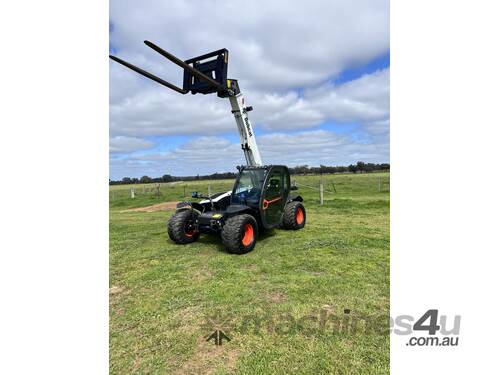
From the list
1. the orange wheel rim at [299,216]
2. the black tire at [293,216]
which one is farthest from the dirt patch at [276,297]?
the orange wheel rim at [299,216]

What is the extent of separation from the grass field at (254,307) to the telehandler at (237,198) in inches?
15.2

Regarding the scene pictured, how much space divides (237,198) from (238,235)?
125cm

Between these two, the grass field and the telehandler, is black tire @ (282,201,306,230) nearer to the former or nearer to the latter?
the telehandler

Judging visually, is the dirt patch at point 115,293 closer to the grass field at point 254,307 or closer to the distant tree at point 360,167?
the grass field at point 254,307

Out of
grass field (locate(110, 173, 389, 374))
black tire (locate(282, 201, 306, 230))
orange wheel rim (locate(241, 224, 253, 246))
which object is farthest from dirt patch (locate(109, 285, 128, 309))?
black tire (locate(282, 201, 306, 230))

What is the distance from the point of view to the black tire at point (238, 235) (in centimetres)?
515

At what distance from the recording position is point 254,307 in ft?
10.4

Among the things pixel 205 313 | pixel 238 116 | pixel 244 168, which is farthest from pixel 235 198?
pixel 205 313

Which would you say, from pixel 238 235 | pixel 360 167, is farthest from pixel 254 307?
pixel 360 167

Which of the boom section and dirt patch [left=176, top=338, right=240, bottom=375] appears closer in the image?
dirt patch [left=176, top=338, right=240, bottom=375]

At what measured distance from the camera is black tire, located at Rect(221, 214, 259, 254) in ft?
16.9

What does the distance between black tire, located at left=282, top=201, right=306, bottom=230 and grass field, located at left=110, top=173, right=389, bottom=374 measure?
1165mm

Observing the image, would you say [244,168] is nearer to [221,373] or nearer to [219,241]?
[219,241]

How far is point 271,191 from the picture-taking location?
247 inches
